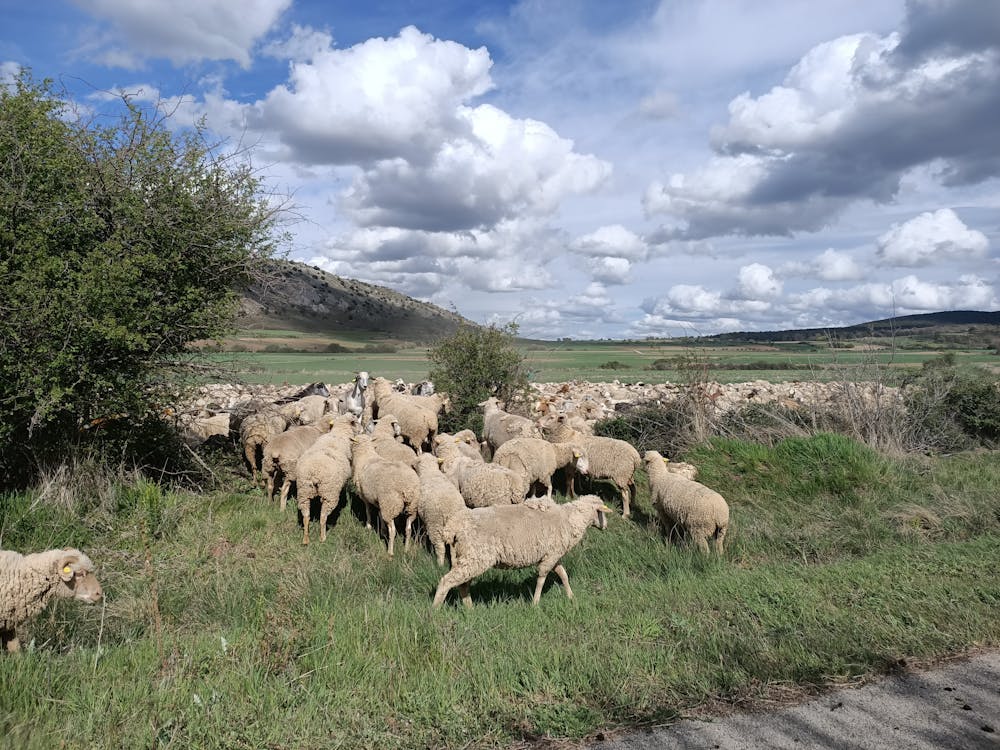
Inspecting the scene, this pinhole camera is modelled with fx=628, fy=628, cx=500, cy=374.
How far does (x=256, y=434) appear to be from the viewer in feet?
38.2

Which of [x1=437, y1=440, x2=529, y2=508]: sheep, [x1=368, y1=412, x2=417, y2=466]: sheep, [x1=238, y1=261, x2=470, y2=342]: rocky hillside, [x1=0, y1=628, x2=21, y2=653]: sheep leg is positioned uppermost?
[x1=238, y1=261, x2=470, y2=342]: rocky hillside

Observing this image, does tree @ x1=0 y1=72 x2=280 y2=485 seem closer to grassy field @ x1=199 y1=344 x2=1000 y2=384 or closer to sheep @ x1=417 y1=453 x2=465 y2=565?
grassy field @ x1=199 y1=344 x2=1000 y2=384

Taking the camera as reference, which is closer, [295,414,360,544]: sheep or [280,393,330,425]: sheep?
[295,414,360,544]: sheep

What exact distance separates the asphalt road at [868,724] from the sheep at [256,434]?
917 centimetres

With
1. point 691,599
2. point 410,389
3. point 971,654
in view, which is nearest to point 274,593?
point 691,599

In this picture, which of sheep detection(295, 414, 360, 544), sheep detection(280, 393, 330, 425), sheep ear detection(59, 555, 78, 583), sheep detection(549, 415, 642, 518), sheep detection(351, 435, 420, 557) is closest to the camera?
sheep ear detection(59, 555, 78, 583)

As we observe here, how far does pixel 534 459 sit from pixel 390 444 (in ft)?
8.08

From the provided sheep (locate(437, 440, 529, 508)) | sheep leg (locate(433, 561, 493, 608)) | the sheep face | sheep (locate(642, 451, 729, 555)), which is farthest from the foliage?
the sheep face

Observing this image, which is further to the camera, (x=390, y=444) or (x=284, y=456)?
(x=390, y=444)

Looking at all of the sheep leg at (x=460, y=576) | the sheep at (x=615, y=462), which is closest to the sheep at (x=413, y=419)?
the sheep at (x=615, y=462)

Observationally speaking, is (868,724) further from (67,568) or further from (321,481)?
(321,481)

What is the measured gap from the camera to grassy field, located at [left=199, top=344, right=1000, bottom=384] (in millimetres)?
15203

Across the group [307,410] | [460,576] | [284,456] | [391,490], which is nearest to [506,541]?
[460,576]

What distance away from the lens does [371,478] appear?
8.82 metres
